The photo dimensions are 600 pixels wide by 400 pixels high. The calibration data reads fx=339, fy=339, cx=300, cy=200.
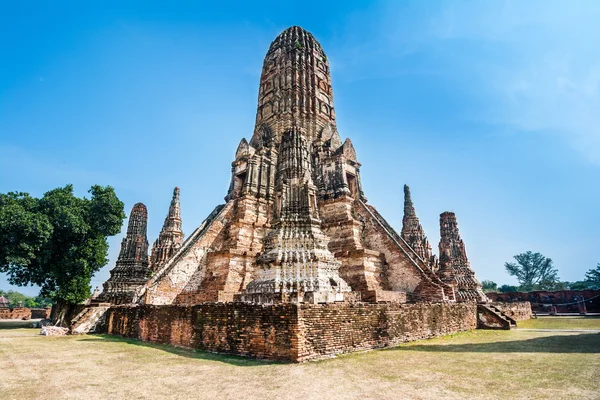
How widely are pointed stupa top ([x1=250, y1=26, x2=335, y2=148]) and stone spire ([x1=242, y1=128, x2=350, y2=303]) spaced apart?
9.50 metres

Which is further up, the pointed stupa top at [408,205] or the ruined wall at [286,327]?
the pointed stupa top at [408,205]

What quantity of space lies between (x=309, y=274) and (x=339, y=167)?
9.89 meters

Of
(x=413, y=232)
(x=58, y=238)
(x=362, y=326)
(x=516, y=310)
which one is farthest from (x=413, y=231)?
(x=58, y=238)

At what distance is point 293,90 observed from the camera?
2148 cm

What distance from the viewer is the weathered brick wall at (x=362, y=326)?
6.28m

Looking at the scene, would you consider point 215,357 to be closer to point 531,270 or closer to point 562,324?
point 562,324

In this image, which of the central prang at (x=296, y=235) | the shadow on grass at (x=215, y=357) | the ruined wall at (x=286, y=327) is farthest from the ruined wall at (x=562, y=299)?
the shadow on grass at (x=215, y=357)

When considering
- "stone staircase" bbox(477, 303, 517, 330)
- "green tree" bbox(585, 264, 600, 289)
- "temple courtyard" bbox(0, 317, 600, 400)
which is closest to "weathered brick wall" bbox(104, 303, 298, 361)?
"temple courtyard" bbox(0, 317, 600, 400)

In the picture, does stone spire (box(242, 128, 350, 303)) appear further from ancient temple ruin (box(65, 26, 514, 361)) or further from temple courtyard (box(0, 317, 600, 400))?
temple courtyard (box(0, 317, 600, 400))

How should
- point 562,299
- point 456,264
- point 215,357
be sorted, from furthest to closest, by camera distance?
point 562,299
point 456,264
point 215,357

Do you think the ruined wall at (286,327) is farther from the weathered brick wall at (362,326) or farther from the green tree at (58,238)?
the green tree at (58,238)

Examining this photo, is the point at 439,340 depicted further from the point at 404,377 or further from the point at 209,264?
the point at 209,264

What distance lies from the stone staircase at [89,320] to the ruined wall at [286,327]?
13.0 ft

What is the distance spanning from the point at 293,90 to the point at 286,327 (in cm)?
1794
